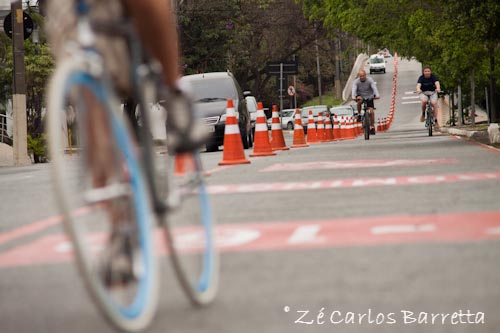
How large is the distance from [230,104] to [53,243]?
1027 centimetres

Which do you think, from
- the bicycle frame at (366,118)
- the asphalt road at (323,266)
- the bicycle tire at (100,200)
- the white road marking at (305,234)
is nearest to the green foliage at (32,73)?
the bicycle frame at (366,118)

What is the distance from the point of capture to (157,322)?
4438 millimetres

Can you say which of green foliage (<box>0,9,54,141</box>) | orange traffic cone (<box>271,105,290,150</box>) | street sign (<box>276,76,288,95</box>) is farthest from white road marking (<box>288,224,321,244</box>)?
street sign (<box>276,76,288,95</box>)

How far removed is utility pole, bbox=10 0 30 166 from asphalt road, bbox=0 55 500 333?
62.2 feet

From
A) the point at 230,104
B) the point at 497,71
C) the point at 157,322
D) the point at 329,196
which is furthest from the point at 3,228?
the point at 497,71

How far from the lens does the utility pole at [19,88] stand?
98.4 feet

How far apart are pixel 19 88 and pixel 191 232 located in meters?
25.9

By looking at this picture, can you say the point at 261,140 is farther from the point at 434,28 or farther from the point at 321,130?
the point at 321,130

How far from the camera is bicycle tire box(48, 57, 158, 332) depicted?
12.2 feet

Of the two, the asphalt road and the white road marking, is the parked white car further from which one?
the white road marking

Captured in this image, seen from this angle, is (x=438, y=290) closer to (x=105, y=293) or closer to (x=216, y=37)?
(x=105, y=293)

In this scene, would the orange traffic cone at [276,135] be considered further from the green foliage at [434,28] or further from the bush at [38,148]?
the bush at [38,148]

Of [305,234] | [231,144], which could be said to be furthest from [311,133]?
[305,234]

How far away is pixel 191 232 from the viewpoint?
500cm
